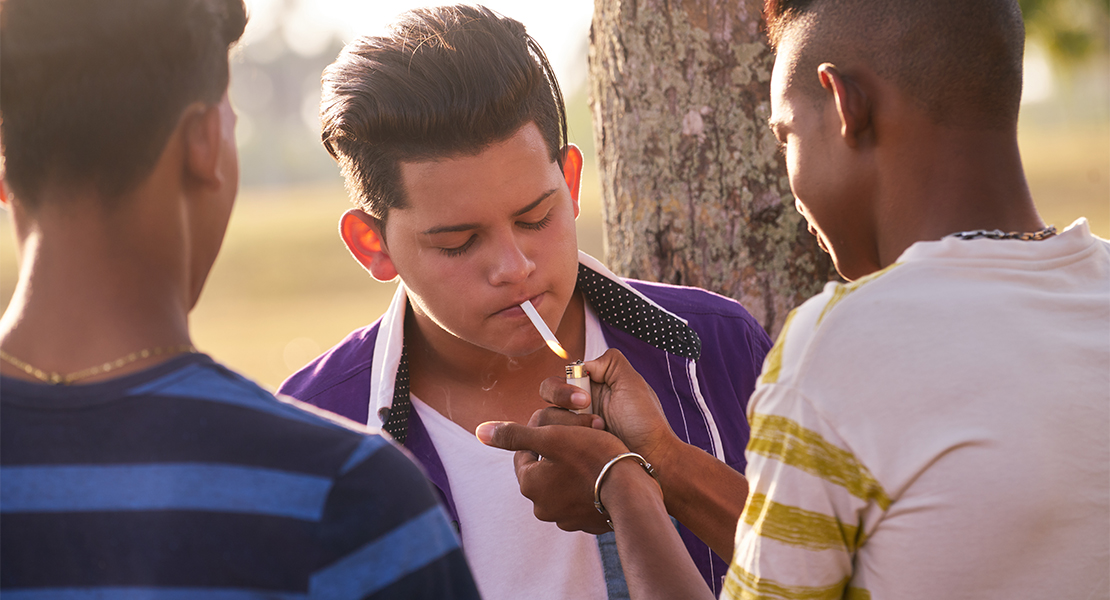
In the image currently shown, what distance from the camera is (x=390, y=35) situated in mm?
2619

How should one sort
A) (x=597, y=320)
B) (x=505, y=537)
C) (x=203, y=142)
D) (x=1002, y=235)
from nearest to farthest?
1. (x=203, y=142)
2. (x=1002, y=235)
3. (x=505, y=537)
4. (x=597, y=320)

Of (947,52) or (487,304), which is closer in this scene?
(947,52)

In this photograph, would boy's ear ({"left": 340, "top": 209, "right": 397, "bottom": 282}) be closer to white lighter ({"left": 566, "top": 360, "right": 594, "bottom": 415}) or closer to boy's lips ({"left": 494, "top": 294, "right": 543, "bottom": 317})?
boy's lips ({"left": 494, "top": 294, "right": 543, "bottom": 317})

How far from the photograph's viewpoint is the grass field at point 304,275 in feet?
67.3

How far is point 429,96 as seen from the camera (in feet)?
8.17

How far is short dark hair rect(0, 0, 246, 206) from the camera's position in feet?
3.86

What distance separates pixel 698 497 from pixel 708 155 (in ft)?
3.97

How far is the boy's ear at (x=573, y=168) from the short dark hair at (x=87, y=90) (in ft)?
4.97

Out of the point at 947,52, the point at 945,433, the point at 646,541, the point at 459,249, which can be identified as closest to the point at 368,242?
the point at 459,249

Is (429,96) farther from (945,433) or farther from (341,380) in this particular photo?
(945,433)

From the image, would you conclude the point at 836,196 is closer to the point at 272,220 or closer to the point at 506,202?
the point at 506,202

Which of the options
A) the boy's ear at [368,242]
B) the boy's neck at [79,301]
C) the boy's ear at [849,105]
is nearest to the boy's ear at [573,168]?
the boy's ear at [368,242]

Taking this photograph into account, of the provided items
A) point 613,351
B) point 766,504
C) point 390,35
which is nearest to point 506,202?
point 613,351

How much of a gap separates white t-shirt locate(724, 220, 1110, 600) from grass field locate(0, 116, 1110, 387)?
49.1ft
